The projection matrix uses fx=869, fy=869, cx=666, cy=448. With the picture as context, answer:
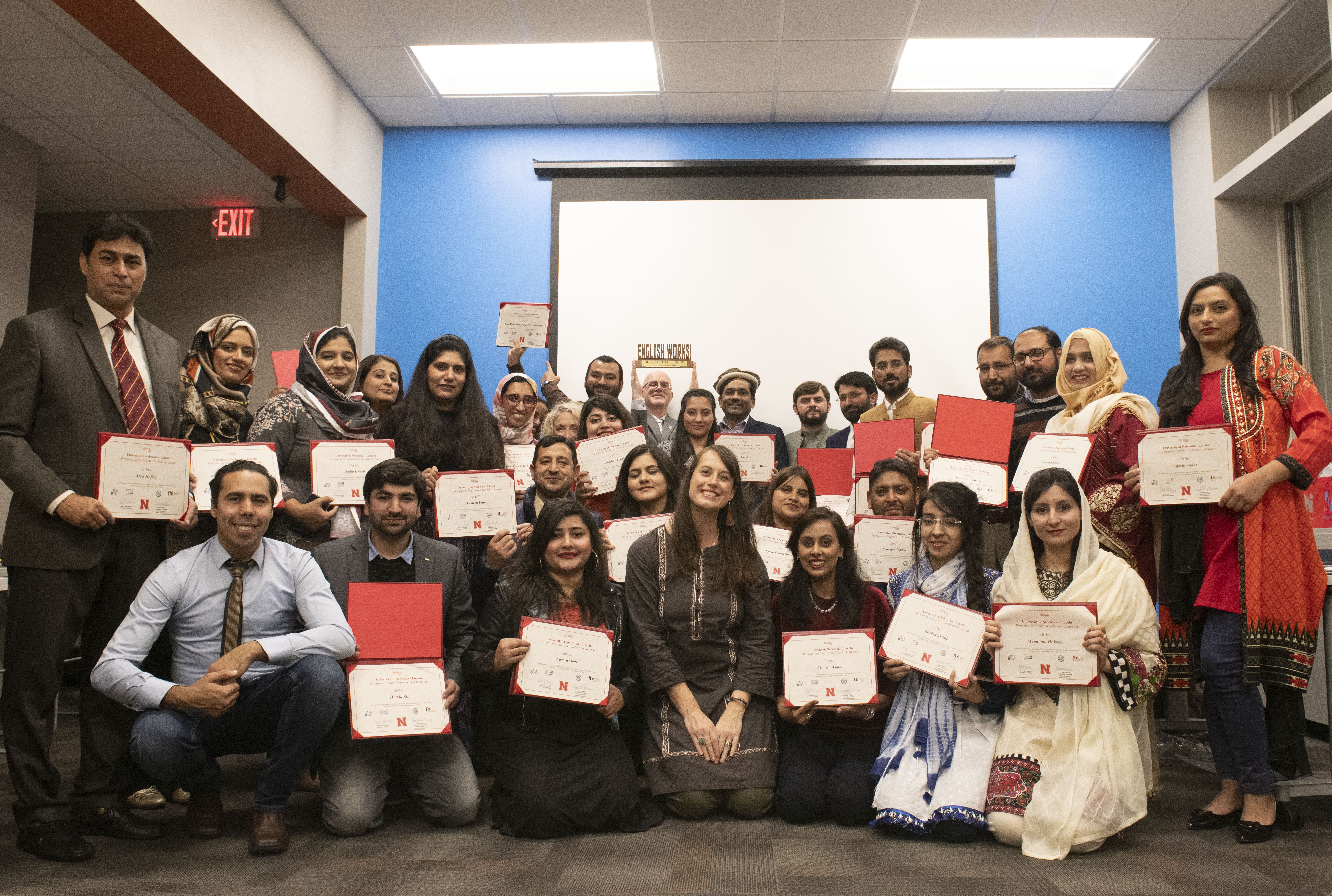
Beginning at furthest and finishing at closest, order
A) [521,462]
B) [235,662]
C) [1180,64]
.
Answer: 1. [1180,64]
2. [521,462]
3. [235,662]

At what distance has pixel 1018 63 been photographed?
19.3 feet

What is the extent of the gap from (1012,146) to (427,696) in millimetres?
5878

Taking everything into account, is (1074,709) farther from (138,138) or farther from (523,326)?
(138,138)

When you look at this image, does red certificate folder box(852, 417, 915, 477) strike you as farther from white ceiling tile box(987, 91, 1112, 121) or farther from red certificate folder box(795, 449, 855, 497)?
white ceiling tile box(987, 91, 1112, 121)

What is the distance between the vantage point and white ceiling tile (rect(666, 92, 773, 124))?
6.24 meters

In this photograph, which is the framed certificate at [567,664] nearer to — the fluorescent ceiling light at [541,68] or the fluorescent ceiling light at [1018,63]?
the fluorescent ceiling light at [541,68]

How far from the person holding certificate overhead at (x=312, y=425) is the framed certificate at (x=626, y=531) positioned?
1.05m

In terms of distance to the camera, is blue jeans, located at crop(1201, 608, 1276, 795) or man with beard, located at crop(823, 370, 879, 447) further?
man with beard, located at crop(823, 370, 879, 447)

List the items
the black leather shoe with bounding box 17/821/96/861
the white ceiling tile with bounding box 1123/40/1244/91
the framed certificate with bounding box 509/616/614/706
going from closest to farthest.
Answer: the black leather shoe with bounding box 17/821/96/861
the framed certificate with bounding box 509/616/614/706
the white ceiling tile with bounding box 1123/40/1244/91

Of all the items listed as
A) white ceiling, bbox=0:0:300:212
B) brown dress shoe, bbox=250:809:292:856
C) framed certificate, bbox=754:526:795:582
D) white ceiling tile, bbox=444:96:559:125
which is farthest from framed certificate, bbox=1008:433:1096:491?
white ceiling, bbox=0:0:300:212

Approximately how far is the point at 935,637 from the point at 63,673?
2.84 meters

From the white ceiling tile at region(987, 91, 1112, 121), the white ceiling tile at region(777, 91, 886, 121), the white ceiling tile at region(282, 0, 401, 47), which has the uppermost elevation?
the white ceiling tile at region(282, 0, 401, 47)

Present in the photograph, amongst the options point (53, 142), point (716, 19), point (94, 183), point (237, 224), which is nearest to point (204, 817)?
point (716, 19)

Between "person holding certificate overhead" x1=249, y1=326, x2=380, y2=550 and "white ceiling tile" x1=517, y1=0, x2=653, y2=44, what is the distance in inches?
101
